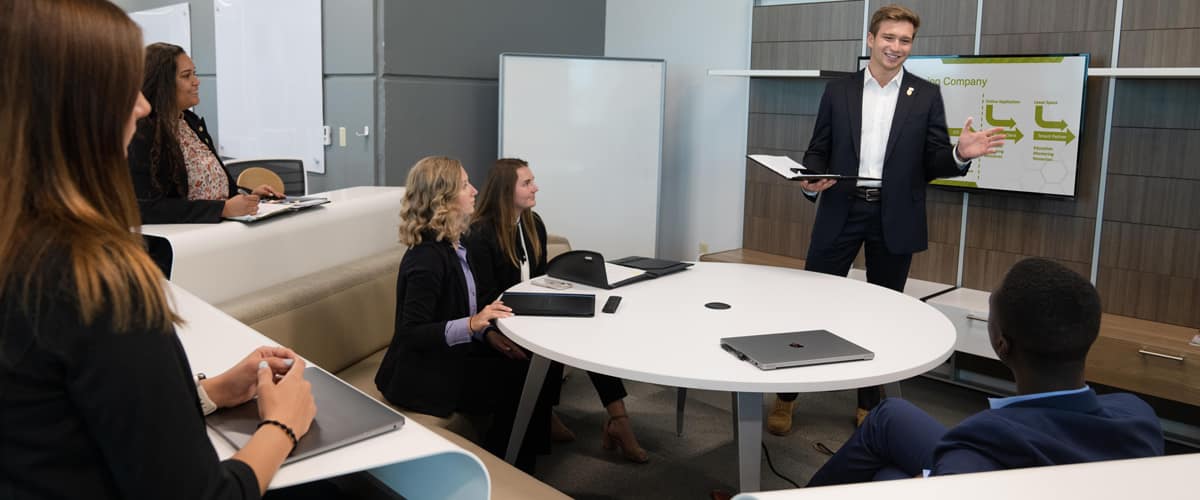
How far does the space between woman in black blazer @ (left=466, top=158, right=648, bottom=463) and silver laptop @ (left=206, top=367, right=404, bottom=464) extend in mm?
1544

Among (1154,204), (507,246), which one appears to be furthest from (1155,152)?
(507,246)

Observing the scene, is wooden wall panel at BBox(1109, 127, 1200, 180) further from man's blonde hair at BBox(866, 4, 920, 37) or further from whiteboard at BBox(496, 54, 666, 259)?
whiteboard at BBox(496, 54, 666, 259)

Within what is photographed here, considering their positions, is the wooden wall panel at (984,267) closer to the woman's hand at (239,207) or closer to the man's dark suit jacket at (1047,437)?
the man's dark suit jacket at (1047,437)

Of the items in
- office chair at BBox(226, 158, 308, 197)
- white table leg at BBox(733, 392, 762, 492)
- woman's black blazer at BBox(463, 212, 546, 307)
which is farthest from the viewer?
office chair at BBox(226, 158, 308, 197)

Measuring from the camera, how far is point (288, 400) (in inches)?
49.8

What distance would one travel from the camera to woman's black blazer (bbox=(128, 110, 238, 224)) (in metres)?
2.60

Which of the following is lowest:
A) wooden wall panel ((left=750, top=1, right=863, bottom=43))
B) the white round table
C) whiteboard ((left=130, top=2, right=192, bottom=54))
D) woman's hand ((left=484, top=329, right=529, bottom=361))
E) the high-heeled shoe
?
the high-heeled shoe

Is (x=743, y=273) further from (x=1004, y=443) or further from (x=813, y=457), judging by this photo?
(x=1004, y=443)

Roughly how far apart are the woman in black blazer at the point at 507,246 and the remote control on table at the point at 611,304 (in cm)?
46

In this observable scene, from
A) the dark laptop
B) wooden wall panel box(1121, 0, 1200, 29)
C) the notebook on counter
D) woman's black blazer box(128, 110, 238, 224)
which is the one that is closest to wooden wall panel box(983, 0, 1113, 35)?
wooden wall panel box(1121, 0, 1200, 29)

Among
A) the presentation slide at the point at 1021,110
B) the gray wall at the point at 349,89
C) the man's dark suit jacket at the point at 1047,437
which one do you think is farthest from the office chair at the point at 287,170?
the man's dark suit jacket at the point at 1047,437

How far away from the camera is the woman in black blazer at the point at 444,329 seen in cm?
250

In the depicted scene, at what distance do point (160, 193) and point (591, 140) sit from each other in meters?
2.83

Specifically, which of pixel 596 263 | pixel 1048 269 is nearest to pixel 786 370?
pixel 1048 269
